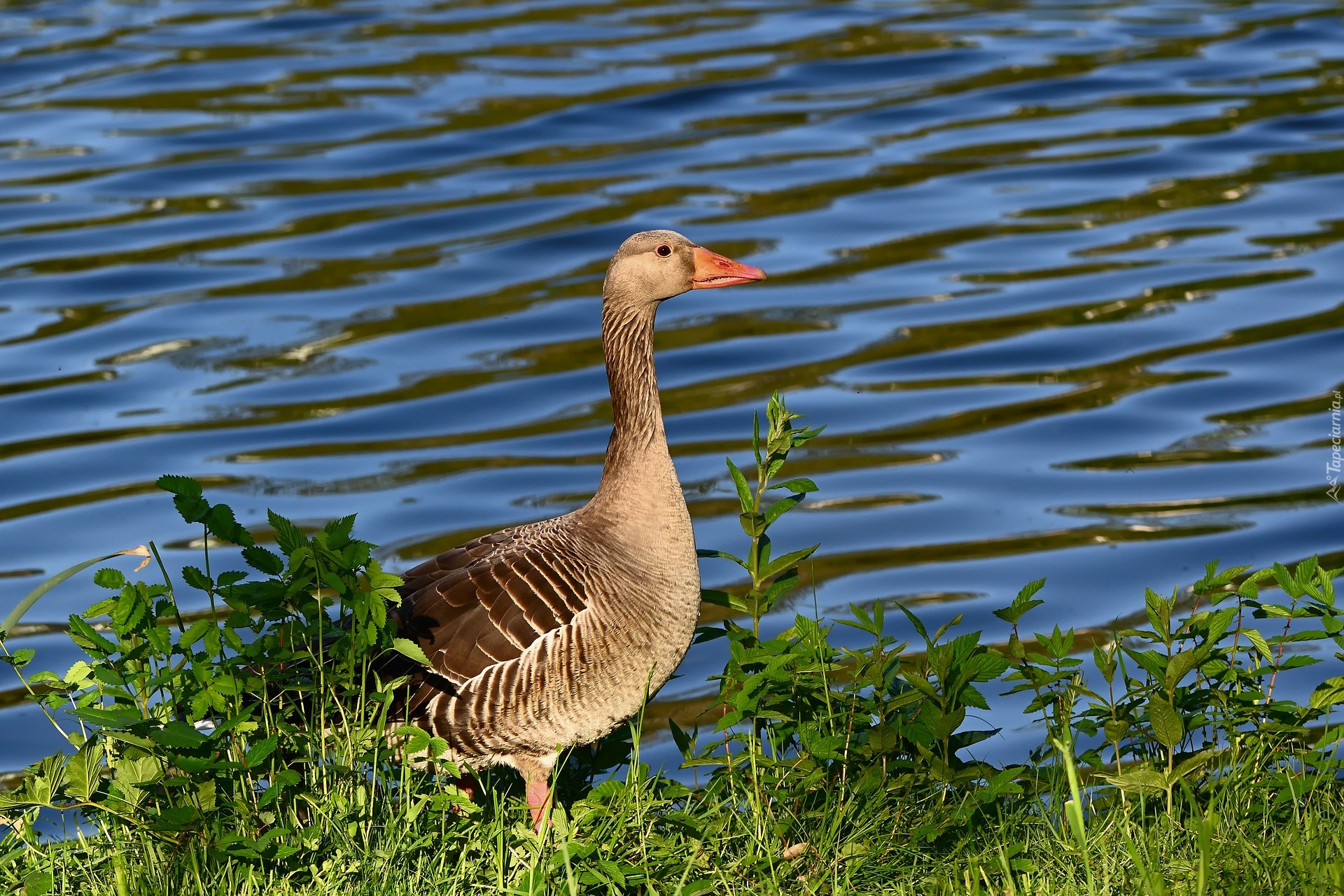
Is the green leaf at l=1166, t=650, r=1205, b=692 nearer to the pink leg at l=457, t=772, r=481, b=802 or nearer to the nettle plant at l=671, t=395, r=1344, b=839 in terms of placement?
the nettle plant at l=671, t=395, r=1344, b=839

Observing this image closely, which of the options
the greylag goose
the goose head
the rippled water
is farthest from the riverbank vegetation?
the rippled water

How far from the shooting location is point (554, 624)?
5574 millimetres

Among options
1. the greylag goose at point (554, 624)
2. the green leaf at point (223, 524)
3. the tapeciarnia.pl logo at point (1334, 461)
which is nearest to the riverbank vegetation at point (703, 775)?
the green leaf at point (223, 524)

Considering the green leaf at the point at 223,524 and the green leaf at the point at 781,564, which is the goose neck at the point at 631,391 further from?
the green leaf at the point at 223,524

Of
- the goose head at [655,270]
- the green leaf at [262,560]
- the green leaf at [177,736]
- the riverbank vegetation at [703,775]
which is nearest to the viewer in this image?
the green leaf at [177,736]

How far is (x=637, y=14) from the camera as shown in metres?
21.5

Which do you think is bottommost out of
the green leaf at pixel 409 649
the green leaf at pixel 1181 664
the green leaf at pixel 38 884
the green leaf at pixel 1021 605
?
the green leaf at pixel 38 884

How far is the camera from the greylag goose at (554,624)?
5.52 metres

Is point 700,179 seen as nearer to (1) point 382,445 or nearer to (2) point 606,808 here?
(1) point 382,445

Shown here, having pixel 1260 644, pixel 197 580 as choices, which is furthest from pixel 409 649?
pixel 1260 644

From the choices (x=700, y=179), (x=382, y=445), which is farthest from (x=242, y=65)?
(x=382, y=445)

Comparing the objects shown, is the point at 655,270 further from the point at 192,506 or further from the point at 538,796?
the point at 192,506

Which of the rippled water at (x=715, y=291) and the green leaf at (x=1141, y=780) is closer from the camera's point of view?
the green leaf at (x=1141, y=780)

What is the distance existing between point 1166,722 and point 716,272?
245 cm
